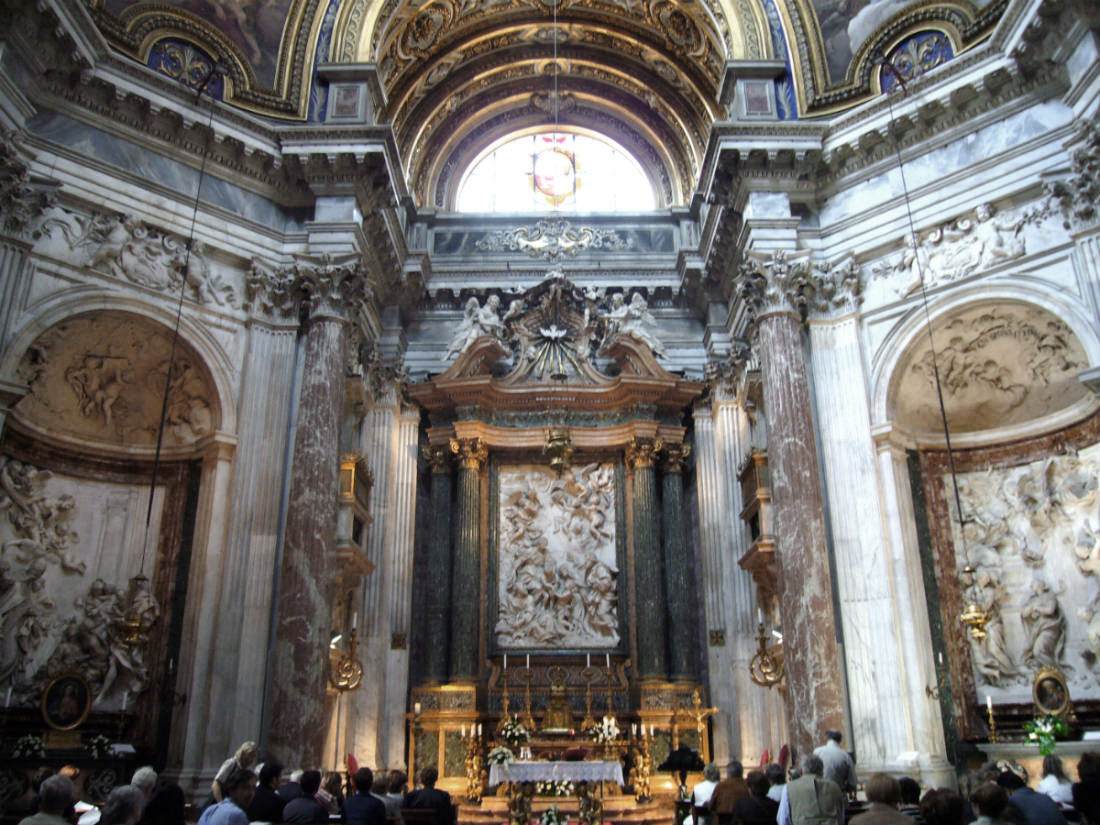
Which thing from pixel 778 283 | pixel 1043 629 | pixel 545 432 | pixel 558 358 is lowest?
pixel 1043 629

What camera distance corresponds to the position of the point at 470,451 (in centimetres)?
1742

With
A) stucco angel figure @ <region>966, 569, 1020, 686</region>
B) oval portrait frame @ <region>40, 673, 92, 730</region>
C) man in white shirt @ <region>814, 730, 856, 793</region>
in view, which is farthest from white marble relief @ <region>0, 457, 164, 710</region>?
stucco angel figure @ <region>966, 569, 1020, 686</region>

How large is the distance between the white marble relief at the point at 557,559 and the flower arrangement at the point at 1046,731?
22.7 ft

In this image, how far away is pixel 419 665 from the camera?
16812 mm

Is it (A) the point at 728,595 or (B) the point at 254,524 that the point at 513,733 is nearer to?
(A) the point at 728,595

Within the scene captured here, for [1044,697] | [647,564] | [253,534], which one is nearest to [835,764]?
[1044,697]

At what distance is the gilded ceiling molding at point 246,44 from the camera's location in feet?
45.6

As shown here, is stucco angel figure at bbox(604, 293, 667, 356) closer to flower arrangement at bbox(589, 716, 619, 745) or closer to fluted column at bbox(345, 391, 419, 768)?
fluted column at bbox(345, 391, 419, 768)

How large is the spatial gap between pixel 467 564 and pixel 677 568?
12.4ft


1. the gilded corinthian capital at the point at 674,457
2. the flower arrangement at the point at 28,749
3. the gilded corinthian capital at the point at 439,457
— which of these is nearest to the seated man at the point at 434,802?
the flower arrangement at the point at 28,749

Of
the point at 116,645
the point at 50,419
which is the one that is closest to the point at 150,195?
the point at 50,419

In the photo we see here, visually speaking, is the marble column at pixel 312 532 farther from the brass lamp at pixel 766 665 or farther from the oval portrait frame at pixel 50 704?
the brass lamp at pixel 766 665

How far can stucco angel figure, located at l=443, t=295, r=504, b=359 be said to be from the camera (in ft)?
58.7

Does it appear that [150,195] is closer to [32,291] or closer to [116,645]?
[32,291]
